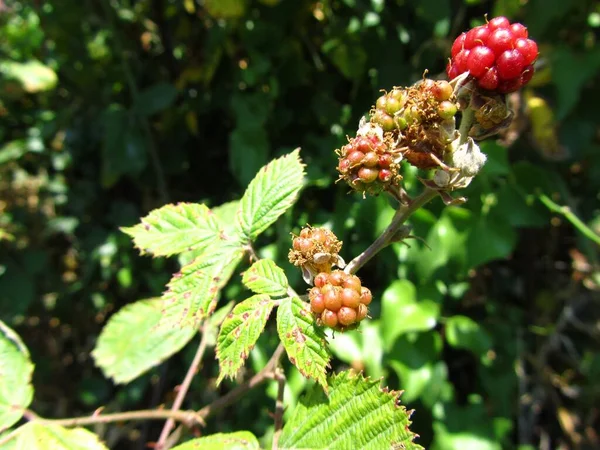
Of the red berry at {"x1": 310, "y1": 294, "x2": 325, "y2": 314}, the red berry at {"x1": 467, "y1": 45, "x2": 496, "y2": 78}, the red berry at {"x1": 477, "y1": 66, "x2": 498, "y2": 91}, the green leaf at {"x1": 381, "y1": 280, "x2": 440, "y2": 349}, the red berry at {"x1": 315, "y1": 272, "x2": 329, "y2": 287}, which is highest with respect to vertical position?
the red berry at {"x1": 467, "y1": 45, "x2": 496, "y2": 78}

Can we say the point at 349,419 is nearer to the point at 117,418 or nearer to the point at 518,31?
the point at 117,418

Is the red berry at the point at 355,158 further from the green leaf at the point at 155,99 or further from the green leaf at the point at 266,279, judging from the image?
the green leaf at the point at 155,99

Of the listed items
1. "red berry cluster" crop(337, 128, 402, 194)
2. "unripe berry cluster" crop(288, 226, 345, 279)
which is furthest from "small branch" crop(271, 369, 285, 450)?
"red berry cluster" crop(337, 128, 402, 194)

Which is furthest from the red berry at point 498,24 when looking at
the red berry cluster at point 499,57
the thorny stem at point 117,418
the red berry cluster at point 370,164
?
the thorny stem at point 117,418

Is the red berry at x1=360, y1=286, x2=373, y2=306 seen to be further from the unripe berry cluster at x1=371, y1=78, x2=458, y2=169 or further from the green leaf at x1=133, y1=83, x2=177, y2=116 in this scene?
the green leaf at x1=133, y1=83, x2=177, y2=116

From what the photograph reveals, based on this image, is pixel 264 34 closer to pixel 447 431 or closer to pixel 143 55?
pixel 143 55

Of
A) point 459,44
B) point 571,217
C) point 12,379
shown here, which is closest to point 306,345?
point 459,44

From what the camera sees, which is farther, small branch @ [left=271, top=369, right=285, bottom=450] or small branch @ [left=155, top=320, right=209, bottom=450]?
small branch @ [left=155, top=320, right=209, bottom=450]
